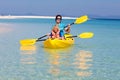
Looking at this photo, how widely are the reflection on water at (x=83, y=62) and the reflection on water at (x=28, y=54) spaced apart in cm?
91

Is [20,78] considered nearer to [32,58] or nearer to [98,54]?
[32,58]

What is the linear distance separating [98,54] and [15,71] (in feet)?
10.1

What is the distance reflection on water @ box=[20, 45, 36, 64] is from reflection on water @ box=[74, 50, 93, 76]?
91cm

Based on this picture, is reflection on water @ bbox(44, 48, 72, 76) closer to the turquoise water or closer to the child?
the turquoise water

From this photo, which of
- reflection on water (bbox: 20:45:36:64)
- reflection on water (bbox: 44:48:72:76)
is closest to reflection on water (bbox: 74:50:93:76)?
reflection on water (bbox: 44:48:72:76)

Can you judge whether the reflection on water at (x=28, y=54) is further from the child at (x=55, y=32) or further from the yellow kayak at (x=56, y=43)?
the child at (x=55, y=32)

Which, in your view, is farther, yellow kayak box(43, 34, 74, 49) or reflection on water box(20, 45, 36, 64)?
yellow kayak box(43, 34, 74, 49)

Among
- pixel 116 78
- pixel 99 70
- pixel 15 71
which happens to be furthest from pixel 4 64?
pixel 116 78

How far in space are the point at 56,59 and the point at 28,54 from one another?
3.40ft

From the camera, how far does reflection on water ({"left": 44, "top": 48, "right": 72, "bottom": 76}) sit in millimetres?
6844

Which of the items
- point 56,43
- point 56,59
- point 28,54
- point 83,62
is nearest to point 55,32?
point 56,43

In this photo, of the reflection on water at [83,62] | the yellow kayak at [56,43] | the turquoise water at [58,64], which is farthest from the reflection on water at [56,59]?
the reflection on water at [83,62]

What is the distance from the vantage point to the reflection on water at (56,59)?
684 centimetres

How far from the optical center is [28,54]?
30.0 feet
